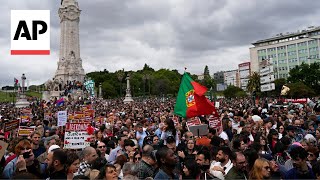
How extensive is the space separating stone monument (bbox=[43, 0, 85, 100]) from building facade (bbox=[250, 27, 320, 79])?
173ft

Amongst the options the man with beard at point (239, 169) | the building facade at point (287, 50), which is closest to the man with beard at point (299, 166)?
the man with beard at point (239, 169)

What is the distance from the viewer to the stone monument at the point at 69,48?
259 feet

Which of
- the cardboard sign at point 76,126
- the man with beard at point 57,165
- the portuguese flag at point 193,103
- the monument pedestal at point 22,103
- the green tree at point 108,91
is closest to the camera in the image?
the man with beard at point 57,165

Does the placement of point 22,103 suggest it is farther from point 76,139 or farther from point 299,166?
point 299,166

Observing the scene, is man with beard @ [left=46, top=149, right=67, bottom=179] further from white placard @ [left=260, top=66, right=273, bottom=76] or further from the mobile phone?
white placard @ [left=260, top=66, right=273, bottom=76]

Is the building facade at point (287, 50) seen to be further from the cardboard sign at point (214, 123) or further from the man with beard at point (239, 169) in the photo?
the man with beard at point (239, 169)

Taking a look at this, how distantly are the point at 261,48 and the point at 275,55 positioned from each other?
15.9 ft

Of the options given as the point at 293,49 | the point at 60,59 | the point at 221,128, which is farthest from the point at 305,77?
the point at 221,128

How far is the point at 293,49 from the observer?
3863 inches

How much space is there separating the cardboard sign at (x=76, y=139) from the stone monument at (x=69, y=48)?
70437 millimetres

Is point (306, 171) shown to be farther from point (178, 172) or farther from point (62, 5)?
point (62, 5)

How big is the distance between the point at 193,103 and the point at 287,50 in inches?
3816

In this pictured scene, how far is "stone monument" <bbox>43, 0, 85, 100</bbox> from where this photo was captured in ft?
259

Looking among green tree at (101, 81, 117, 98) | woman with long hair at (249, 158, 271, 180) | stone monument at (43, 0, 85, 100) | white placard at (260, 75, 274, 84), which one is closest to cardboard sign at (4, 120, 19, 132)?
woman with long hair at (249, 158, 271, 180)
